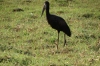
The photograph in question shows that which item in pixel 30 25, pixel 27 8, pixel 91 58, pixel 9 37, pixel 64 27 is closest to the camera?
pixel 91 58

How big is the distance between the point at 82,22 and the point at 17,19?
305 cm

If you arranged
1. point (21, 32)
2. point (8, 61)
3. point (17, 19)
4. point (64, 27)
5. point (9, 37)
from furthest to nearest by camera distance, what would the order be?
point (17, 19) → point (21, 32) → point (9, 37) → point (64, 27) → point (8, 61)

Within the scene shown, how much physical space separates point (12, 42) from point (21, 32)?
167 cm

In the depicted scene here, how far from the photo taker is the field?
313 inches

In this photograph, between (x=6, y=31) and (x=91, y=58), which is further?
(x=6, y=31)

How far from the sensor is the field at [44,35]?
26.1ft

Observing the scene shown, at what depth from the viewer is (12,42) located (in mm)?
10539

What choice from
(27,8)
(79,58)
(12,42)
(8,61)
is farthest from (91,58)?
(27,8)

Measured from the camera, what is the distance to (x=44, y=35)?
1173 cm

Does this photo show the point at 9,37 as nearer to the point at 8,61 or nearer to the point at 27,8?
the point at 8,61

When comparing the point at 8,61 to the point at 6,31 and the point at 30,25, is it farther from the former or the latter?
the point at 30,25

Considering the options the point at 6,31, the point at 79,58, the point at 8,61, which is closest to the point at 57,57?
the point at 79,58

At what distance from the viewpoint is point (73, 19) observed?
14.9 metres

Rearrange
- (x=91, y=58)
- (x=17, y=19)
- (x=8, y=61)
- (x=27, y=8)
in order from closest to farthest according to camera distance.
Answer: (x=8, y=61) < (x=91, y=58) < (x=17, y=19) < (x=27, y=8)
